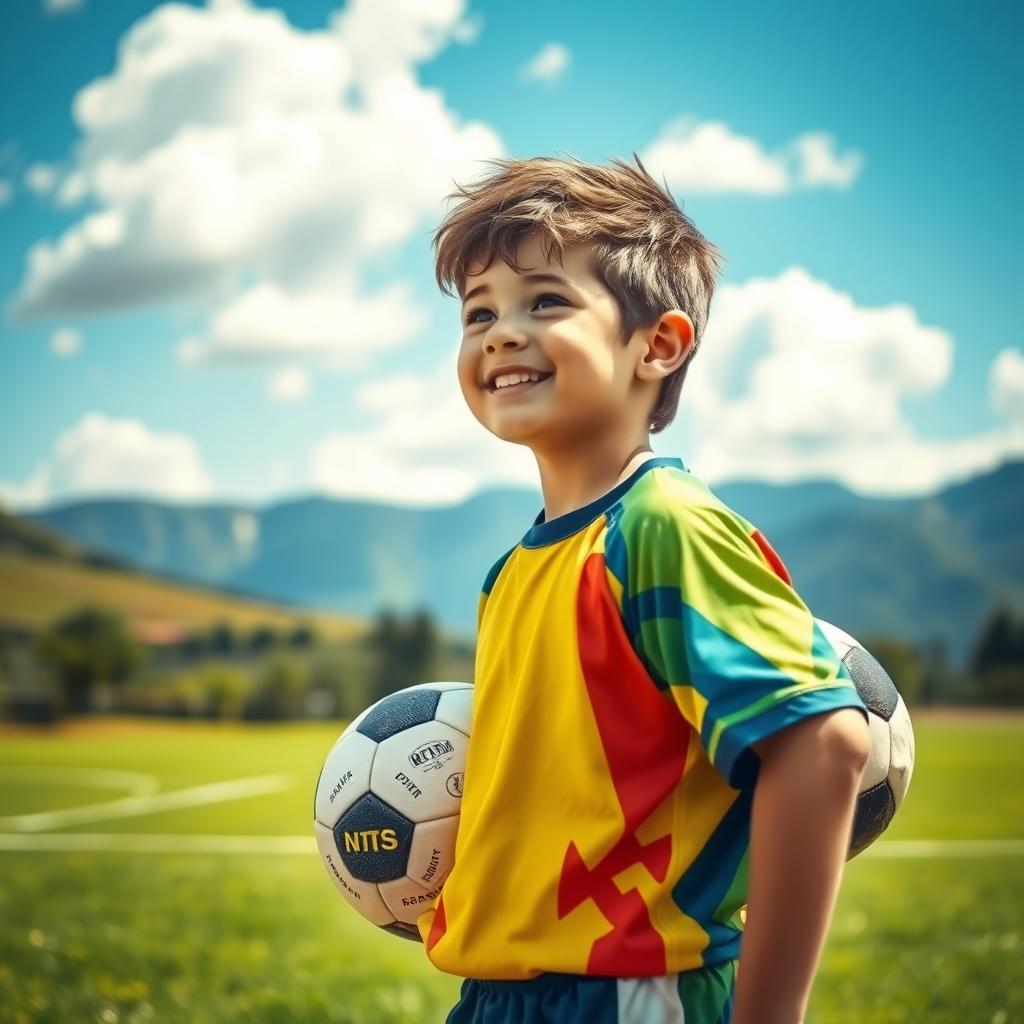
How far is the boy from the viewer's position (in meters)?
1.42

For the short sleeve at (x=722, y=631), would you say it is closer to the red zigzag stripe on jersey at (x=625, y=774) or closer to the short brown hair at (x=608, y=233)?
the red zigzag stripe on jersey at (x=625, y=774)

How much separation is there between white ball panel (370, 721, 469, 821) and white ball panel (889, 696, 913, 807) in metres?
0.73

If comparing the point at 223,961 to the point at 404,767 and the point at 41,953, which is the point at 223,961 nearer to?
the point at 41,953

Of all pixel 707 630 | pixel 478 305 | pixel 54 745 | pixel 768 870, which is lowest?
pixel 54 745

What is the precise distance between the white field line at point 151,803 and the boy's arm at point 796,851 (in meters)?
12.0

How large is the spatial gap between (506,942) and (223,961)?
386 centimetres

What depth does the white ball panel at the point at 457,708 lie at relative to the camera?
198 centimetres

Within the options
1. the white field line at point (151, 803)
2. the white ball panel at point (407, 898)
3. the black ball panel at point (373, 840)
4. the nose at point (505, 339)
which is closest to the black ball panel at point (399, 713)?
the black ball panel at point (373, 840)

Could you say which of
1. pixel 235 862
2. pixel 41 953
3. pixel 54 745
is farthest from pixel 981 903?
pixel 54 745

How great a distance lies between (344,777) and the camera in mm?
2133

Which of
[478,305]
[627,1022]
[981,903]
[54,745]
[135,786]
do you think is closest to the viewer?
[627,1022]

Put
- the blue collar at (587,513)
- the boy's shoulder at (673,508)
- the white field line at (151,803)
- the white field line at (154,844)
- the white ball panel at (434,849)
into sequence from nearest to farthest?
1. the boy's shoulder at (673,508)
2. the blue collar at (587,513)
3. the white ball panel at (434,849)
4. the white field line at (154,844)
5. the white field line at (151,803)

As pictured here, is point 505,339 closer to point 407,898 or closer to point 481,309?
point 481,309

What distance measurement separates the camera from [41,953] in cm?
500
